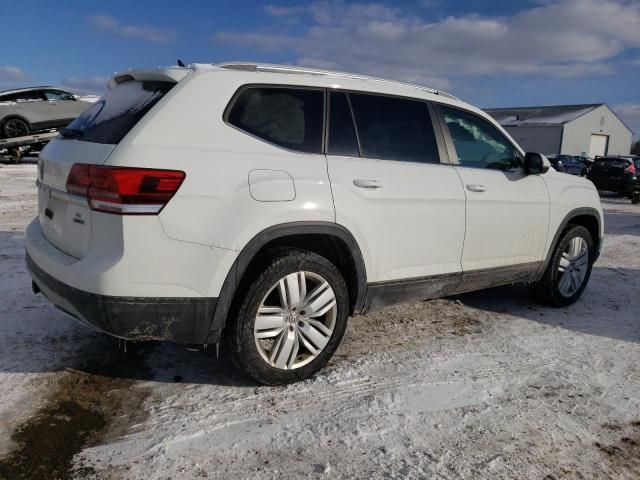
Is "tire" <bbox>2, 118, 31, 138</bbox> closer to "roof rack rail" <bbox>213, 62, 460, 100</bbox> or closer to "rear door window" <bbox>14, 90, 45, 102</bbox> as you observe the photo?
"rear door window" <bbox>14, 90, 45, 102</bbox>

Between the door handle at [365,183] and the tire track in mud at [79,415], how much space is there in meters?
1.79

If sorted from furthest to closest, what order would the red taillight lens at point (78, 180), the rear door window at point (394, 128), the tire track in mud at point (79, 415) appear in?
the rear door window at point (394, 128) → the red taillight lens at point (78, 180) → the tire track in mud at point (79, 415)

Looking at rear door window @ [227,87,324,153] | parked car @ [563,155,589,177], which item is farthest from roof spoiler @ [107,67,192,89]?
parked car @ [563,155,589,177]

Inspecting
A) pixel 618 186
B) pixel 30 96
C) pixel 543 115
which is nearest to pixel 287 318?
pixel 30 96

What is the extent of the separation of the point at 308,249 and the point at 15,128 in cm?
1610

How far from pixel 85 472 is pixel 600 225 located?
197 inches

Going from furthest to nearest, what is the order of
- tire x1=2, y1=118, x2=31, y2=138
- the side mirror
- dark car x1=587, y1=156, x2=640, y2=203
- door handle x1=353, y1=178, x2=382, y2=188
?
dark car x1=587, y1=156, x2=640, y2=203 < tire x1=2, y1=118, x2=31, y2=138 < the side mirror < door handle x1=353, y1=178, x2=382, y2=188

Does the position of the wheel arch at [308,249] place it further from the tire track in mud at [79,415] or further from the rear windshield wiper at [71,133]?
the rear windshield wiper at [71,133]

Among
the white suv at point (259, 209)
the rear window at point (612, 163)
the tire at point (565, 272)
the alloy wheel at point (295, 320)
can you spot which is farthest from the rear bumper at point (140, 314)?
the rear window at point (612, 163)

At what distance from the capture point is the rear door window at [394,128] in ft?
11.4

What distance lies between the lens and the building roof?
1861 inches

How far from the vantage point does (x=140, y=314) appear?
2646 mm

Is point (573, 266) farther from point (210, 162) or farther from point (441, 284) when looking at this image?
point (210, 162)

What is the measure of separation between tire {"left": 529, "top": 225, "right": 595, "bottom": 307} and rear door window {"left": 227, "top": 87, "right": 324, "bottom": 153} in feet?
9.39
